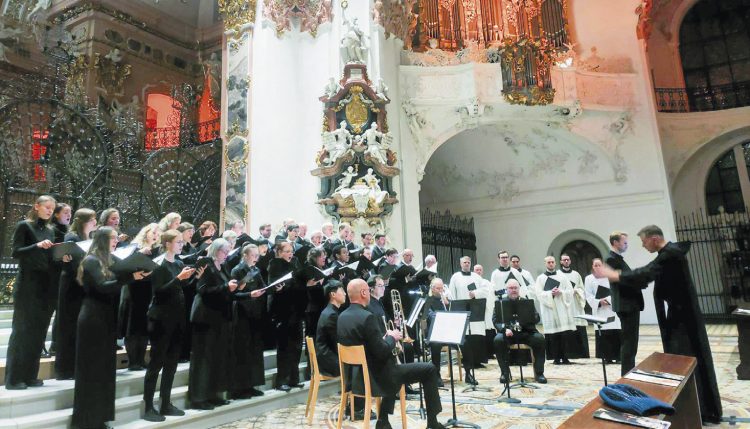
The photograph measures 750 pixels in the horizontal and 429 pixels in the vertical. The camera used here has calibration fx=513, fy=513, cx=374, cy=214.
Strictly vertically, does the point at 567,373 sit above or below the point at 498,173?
below

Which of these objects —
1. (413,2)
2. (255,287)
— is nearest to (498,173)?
(413,2)

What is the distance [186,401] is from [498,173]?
12.5 m

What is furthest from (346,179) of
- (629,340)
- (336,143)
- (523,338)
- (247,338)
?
(629,340)

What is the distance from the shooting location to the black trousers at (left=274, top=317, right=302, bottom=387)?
6.29 metres

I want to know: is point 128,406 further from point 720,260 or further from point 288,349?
point 720,260

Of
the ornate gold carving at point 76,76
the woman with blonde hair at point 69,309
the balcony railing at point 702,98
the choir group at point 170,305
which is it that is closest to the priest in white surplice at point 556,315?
the choir group at point 170,305

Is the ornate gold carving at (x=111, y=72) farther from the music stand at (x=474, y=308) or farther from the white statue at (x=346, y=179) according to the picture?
the music stand at (x=474, y=308)

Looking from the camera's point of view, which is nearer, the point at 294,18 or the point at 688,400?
the point at 688,400

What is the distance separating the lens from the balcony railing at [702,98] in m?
15.9

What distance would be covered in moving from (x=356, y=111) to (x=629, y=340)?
793 cm

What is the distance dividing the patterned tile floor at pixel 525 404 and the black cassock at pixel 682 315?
334 millimetres

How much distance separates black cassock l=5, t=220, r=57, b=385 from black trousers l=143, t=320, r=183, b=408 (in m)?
0.98

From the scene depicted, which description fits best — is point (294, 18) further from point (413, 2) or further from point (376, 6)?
point (413, 2)

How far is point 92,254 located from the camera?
173 inches
